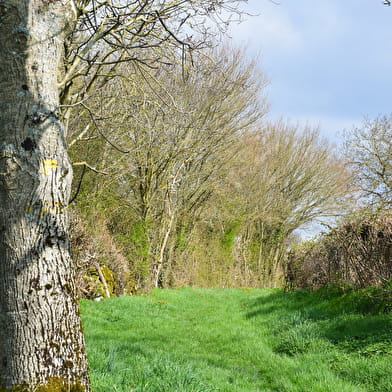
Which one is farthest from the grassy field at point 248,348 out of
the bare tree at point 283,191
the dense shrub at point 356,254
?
the bare tree at point 283,191

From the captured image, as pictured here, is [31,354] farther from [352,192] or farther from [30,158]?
[352,192]

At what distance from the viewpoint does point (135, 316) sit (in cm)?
909

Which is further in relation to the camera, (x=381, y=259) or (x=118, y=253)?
(x=118, y=253)

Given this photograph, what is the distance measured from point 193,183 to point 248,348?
12402mm

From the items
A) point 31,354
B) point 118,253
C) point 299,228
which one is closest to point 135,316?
point 118,253

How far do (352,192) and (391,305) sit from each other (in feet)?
63.3

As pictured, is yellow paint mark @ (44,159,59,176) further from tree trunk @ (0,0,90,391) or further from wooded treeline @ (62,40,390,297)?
wooded treeline @ (62,40,390,297)

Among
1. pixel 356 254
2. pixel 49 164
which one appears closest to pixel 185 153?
pixel 356 254

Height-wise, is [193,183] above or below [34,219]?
above

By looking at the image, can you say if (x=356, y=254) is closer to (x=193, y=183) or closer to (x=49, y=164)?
(x=49, y=164)

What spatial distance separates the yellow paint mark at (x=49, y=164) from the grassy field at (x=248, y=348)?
1.89m

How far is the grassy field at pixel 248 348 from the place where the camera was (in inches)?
164

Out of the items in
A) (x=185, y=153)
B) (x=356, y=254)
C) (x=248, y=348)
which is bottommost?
(x=248, y=348)

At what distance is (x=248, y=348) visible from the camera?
6.27 m
